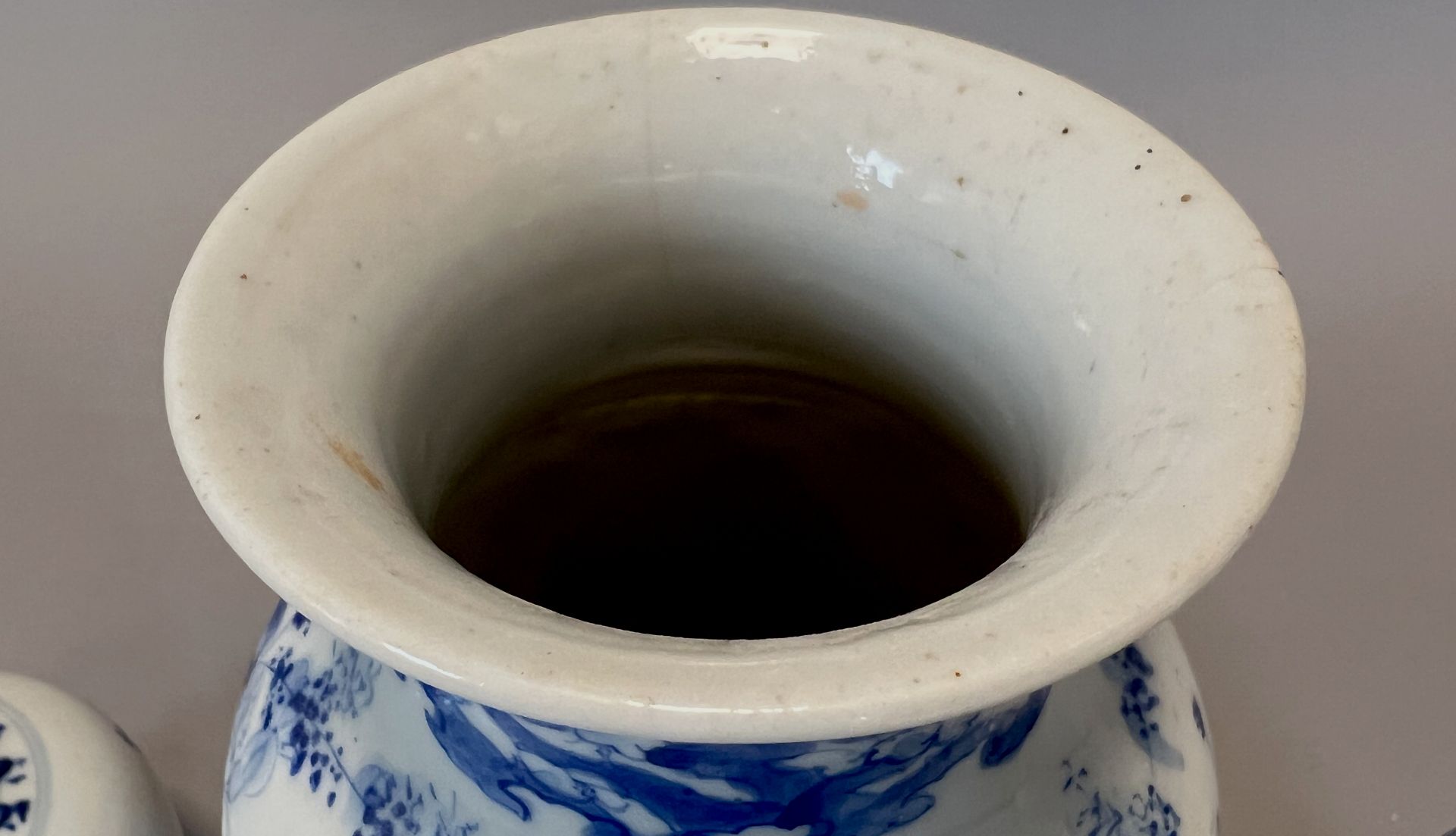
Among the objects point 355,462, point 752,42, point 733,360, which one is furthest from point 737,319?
point 355,462

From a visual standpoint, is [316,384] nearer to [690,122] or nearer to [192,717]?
[690,122]

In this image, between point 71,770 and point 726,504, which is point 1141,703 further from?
point 71,770

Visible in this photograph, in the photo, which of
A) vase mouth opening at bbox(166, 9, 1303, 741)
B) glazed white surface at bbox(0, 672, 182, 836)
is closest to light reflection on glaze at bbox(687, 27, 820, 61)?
vase mouth opening at bbox(166, 9, 1303, 741)

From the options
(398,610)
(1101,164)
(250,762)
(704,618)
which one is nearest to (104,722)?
(250,762)

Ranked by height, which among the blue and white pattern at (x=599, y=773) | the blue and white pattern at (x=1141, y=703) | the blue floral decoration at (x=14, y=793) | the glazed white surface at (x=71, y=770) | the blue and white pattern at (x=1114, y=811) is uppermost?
the blue and white pattern at (x=1141, y=703)

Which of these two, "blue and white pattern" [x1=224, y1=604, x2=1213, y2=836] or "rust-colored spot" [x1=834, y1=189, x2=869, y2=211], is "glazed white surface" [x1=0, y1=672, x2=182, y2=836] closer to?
"blue and white pattern" [x1=224, y1=604, x2=1213, y2=836]

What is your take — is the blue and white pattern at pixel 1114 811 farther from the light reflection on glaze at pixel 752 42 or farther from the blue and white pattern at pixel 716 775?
the light reflection on glaze at pixel 752 42

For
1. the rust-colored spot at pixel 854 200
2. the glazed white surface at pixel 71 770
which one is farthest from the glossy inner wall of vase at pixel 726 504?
the glazed white surface at pixel 71 770
